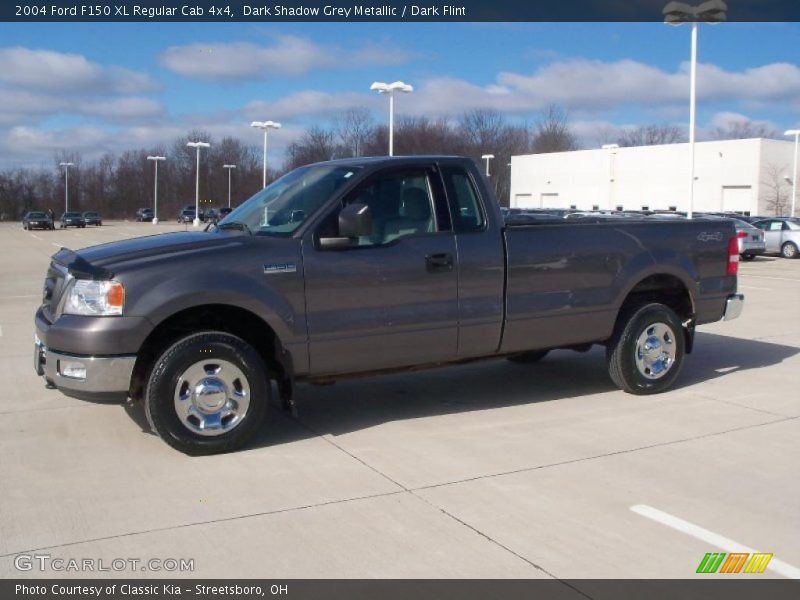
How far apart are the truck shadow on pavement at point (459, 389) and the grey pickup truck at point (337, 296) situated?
0.53 metres

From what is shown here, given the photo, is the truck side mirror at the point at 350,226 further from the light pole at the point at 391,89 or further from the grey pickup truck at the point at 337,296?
the light pole at the point at 391,89

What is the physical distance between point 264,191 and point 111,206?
109349 millimetres

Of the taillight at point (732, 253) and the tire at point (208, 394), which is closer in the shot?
the tire at point (208, 394)

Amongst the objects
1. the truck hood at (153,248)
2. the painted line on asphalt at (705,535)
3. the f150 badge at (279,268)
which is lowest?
the painted line on asphalt at (705,535)

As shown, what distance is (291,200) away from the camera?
21.4 feet

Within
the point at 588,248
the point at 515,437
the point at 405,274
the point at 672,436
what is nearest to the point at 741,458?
the point at 672,436

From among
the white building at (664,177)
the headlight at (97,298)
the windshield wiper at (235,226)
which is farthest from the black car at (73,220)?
the headlight at (97,298)

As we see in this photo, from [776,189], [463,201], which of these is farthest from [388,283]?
[776,189]

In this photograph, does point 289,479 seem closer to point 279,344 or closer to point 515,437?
point 279,344

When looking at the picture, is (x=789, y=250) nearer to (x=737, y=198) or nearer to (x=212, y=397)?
(x=737, y=198)

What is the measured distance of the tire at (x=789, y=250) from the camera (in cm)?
3112

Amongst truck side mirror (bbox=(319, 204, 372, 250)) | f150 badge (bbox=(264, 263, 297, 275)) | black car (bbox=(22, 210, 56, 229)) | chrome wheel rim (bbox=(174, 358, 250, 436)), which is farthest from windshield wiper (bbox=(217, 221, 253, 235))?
black car (bbox=(22, 210, 56, 229))

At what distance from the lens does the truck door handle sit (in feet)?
20.8
